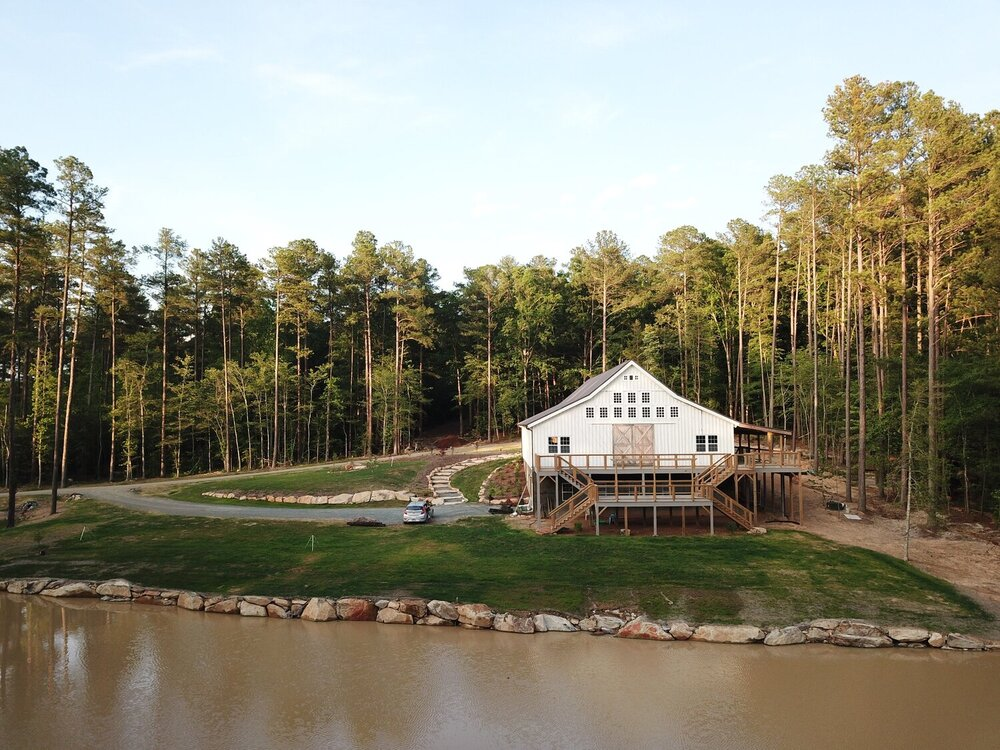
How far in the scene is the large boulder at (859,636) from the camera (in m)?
15.4

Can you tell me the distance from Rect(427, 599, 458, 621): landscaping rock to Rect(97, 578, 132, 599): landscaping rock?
11036 mm

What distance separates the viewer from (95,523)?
28.2 meters

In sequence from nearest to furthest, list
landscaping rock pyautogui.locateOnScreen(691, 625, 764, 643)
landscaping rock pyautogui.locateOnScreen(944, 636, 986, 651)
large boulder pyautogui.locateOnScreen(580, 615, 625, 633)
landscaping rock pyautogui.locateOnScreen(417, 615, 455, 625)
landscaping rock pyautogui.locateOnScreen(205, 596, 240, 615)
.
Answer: landscaping rock pyautogui.locateOnScreen(944, 636, 986, 651) < landscaping rock pyautogui.locateOnScreen(691, 625, 764, 643) < large boulder pyautogui.locateOnScreen(580, 615, 625, 633) < landscaping rock pyautogui.locateOnScreen(417, 615, 455, 625) < landscaping rock pyautogui.locateOnScreen(205, 596, 240, 615)

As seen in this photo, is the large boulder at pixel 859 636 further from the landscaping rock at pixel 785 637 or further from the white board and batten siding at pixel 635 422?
the white board and batten siding at pixel 635 422

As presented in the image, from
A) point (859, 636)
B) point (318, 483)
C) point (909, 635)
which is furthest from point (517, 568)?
point (318, 483)

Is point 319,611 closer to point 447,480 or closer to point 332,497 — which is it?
point 332,497

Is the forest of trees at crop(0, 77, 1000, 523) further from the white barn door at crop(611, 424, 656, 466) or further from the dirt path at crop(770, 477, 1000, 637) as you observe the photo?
the white barn door at crop(611, 424, 656, 466)

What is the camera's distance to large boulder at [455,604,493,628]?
17.0 meters

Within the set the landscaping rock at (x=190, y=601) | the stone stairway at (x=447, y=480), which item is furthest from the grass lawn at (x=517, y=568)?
the stone stairway at (x=447, y=480)

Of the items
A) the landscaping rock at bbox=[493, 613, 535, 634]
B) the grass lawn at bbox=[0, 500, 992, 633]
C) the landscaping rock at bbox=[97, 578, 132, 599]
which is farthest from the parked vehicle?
the landscaping rock at bbox=[97, 578, 132, 599]

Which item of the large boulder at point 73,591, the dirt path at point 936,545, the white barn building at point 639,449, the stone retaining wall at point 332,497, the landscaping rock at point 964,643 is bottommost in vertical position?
the large boulder at point 73,591

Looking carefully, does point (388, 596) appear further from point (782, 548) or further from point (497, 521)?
point (782, 548)

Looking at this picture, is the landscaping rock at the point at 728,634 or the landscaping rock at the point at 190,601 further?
the landscaping rock at the point at 190,601

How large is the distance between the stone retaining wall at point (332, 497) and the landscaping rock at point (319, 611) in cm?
1405
